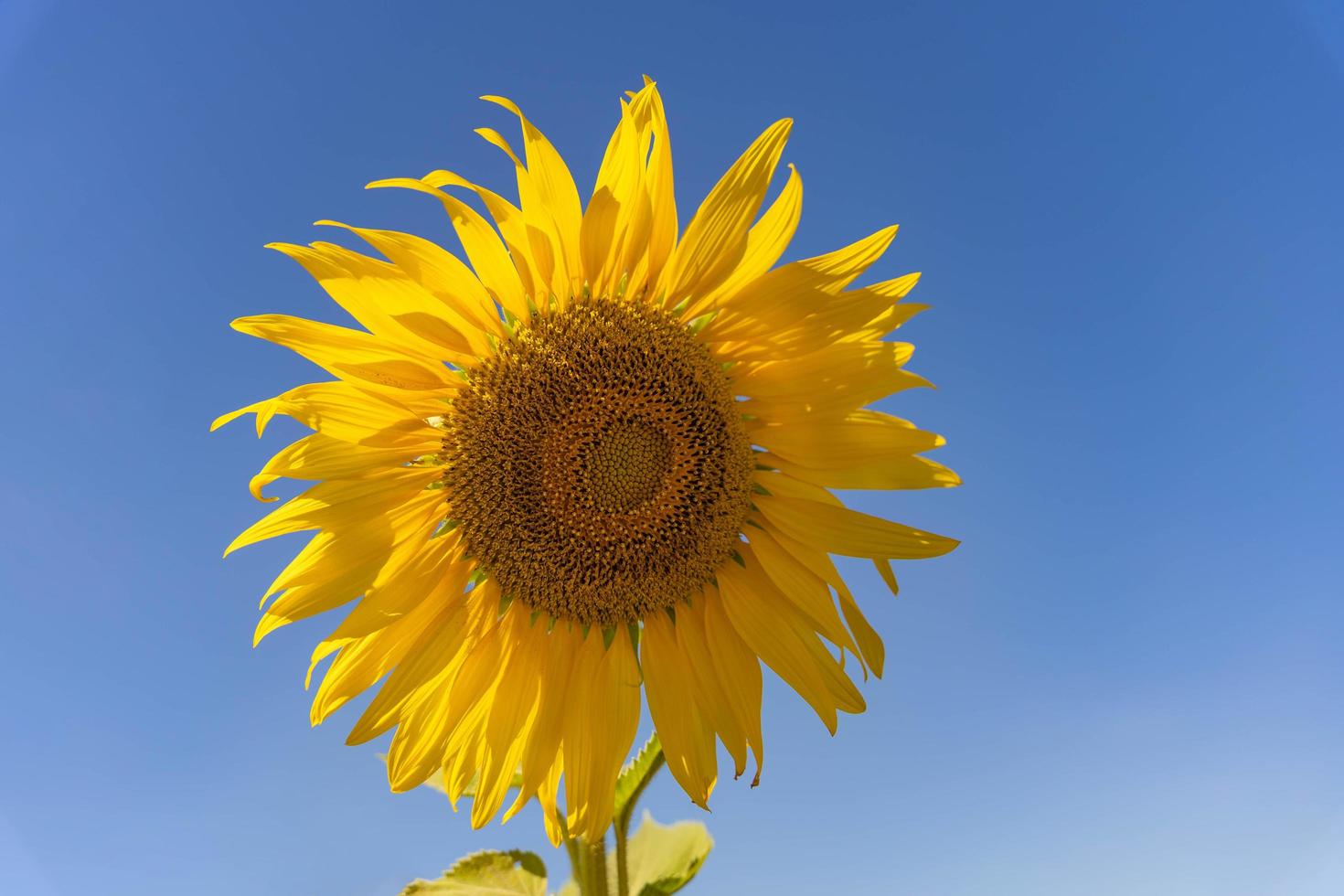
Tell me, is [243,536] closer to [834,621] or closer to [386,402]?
[386,402]

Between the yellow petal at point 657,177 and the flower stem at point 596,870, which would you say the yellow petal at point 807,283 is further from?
the flower stem at point 596,870

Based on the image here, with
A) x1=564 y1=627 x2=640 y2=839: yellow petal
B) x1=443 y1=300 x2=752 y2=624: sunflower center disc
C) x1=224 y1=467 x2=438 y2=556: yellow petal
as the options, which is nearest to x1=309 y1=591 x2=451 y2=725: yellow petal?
x1=443 y1=300 x2=752 y2=624: sunflower center disc

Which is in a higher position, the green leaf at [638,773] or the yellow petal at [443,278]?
the yellow petal at [443,278]

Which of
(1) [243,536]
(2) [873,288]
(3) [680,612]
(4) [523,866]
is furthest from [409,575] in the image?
(2) [873,288]

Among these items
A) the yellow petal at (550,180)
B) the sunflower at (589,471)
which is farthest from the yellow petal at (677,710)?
the yellow petal at (550,180)

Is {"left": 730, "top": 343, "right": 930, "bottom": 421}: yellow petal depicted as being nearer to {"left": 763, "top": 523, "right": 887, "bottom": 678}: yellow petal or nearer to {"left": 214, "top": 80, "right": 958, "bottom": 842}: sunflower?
{"left": 214, "top": 80, "right": 958, "bottom": 842}: sunflower

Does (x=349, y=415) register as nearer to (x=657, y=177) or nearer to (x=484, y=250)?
(x=484, y=250)
